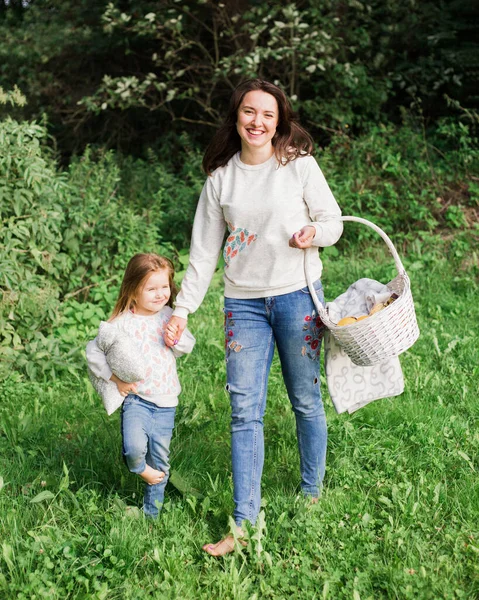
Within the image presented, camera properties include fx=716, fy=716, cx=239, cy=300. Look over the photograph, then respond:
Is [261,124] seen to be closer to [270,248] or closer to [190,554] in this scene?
[270,248]

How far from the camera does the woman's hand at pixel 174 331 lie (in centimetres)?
313

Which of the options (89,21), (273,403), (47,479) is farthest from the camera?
(89,21)

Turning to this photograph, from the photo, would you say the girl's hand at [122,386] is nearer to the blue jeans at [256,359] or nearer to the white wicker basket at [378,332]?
the blue jeans at [256,359]

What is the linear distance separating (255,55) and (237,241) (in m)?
5.91

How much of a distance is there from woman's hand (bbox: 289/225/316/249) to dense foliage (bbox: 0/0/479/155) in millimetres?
5892

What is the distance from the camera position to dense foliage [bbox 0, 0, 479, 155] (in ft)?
29.4

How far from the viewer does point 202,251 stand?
3.23 meters

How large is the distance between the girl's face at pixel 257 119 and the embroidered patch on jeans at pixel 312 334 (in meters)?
0.77

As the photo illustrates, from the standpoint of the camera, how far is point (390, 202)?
804 cm

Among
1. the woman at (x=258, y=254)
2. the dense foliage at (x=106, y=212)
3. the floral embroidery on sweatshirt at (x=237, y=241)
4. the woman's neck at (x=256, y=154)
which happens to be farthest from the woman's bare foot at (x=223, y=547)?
the dense foliage at (x=106, y=212)

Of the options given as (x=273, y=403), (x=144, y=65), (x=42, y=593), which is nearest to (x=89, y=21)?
(x=144, y=65)

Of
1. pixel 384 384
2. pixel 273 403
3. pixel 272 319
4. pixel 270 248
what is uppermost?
pixel 270 248

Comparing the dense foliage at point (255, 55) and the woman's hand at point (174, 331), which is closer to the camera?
the woman's hand at point (174, 331)

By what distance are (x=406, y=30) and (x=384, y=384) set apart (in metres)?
7.62
